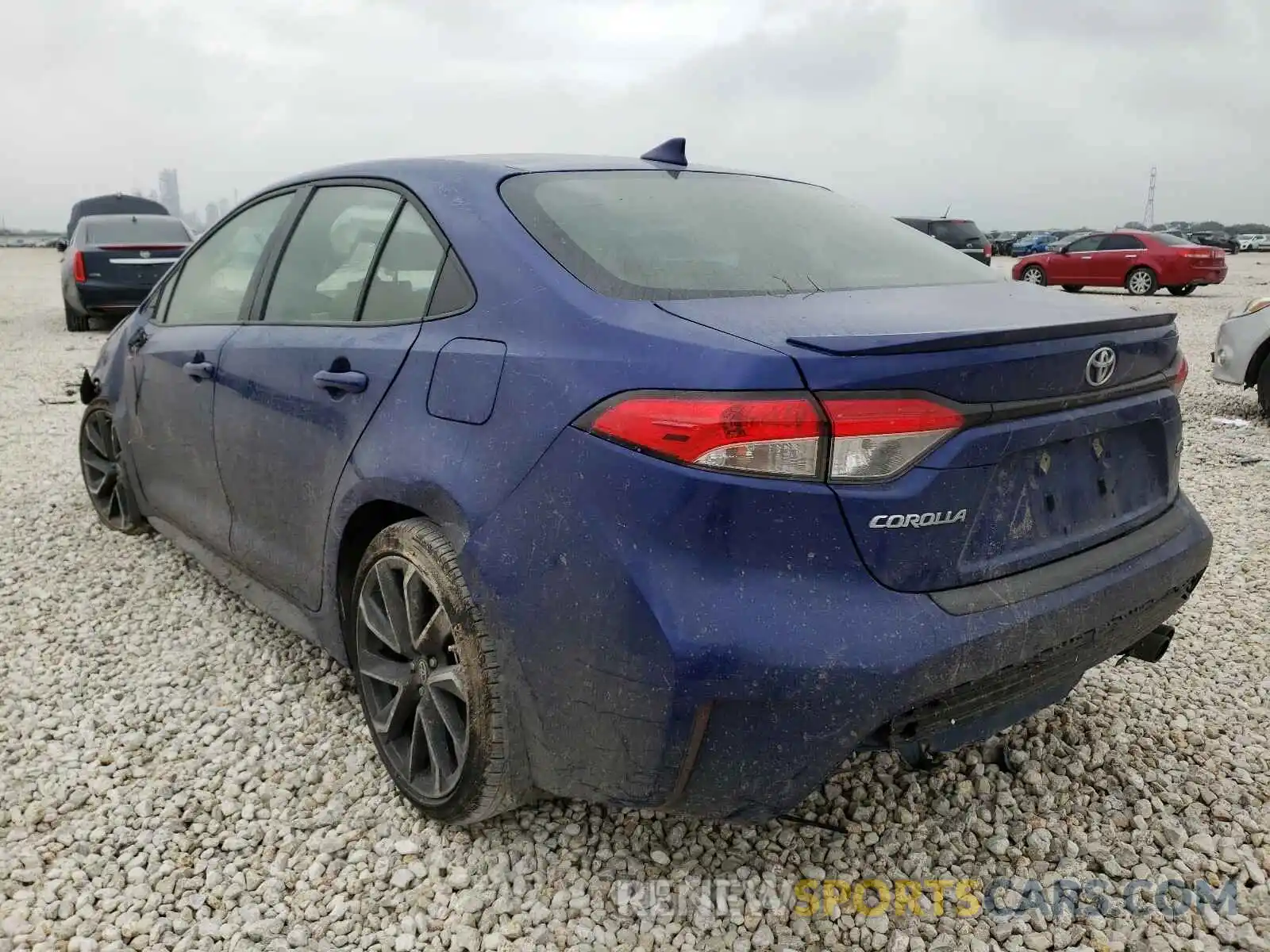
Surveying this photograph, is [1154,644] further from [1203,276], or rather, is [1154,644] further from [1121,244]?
[1121,244]

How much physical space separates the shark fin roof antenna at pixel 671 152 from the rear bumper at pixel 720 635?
148 cm

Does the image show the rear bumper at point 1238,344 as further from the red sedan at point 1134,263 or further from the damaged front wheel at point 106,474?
the red sedan at point 1134,263

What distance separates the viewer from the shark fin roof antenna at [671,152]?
10.0 feet

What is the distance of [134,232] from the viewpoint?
42.1 feet

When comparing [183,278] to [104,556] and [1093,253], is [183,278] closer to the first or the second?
[104,556]

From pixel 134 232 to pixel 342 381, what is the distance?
39.9 ft

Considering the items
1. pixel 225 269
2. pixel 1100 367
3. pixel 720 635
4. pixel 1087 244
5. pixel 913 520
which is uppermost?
pixel 1087 244

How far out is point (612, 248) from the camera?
88.6 inches

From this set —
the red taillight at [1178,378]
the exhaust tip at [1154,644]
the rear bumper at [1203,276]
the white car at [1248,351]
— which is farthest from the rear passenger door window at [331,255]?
the rear bumper at [1203,276]

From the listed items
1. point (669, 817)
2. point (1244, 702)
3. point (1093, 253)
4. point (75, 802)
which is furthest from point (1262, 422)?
point (1093, 253)

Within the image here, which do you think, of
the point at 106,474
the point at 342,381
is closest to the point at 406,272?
the point at 342,381

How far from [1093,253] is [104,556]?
2030 centimetres

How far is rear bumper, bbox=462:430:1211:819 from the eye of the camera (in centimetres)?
176

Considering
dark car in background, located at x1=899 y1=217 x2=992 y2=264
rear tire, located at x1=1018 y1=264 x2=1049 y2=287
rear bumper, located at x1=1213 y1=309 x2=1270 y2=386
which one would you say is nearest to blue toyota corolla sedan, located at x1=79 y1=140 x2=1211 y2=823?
rear bumper, located at x1=1213 y1=309 x2=1270 y2=386
